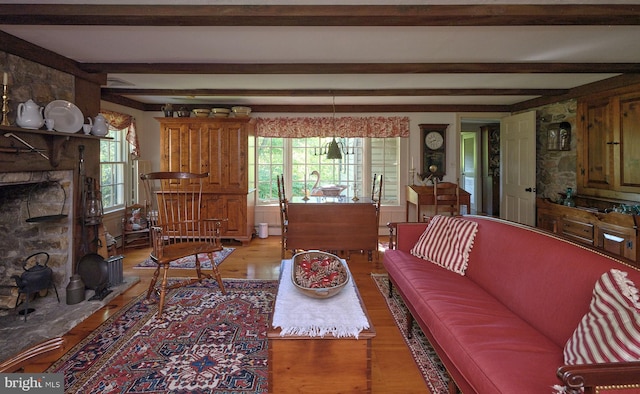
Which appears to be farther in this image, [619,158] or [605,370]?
[619,158]

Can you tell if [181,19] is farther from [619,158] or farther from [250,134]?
[619,158]

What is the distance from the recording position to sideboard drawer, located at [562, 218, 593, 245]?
10.9ft

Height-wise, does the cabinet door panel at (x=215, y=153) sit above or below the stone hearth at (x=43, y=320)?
above

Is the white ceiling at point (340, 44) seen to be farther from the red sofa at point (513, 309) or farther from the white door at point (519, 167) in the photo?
the red sofa at point (513, 309)

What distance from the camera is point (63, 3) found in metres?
2.04

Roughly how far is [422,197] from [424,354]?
3.04m

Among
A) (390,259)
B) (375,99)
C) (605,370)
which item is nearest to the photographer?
(605,370)

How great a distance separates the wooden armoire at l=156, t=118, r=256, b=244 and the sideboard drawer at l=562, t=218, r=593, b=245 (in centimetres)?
390

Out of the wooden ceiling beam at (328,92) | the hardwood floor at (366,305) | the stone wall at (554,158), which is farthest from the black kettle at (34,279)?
the stone wall at (554,158)

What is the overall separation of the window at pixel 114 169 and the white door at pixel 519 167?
5.58 meters

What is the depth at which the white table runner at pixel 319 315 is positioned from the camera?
1.54 meters

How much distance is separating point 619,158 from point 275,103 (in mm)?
4289

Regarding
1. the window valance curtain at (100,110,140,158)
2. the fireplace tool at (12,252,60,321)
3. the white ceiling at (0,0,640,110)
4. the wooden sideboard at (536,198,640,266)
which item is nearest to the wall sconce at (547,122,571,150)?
the white ceiling at (0,0,640,110)

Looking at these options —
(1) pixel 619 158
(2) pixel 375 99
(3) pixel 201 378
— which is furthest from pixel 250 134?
(1) pixel 619 158
